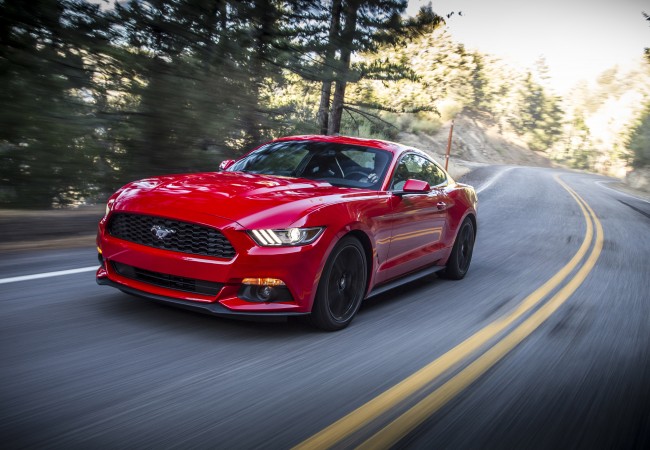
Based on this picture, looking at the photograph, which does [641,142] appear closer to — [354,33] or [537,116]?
[537,116]

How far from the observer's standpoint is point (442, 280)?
292 inches

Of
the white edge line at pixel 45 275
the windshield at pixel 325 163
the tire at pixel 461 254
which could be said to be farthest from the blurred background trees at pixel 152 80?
the tire at pixel 461 254

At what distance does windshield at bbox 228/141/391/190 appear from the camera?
18.5ft

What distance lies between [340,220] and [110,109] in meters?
7.07

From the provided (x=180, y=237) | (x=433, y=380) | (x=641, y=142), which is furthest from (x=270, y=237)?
(x=641, y=142)

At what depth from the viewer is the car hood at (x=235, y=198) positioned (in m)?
4.23

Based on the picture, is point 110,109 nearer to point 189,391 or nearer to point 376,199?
point 376,199

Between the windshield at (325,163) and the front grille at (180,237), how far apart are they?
5.50ft

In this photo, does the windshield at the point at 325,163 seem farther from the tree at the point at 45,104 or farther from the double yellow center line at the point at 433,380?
the tree at the point at 45,104

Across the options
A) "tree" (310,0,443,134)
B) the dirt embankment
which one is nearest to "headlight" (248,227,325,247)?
"tree" (310,0,443,134)

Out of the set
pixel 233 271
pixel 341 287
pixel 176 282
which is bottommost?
pixel 341 287

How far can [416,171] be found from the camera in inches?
253

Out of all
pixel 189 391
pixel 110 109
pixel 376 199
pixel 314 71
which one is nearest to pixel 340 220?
pixel 376 199

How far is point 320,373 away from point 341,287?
105cm
